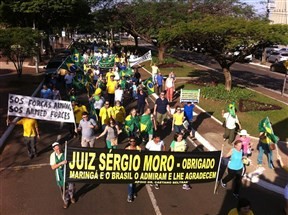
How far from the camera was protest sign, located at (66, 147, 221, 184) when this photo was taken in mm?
7984

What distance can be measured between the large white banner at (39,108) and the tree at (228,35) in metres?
11.0

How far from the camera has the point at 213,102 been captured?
20.2m

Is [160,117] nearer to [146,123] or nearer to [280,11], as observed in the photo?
[146,123]

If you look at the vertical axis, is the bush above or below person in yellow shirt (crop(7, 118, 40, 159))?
below

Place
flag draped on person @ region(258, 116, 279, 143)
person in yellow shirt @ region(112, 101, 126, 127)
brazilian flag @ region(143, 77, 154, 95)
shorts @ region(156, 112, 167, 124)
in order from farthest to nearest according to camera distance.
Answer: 1. brazilian flag @ region(143, 77, 154, 95)
2. shorts @ region(156, 112, 167, 124)
3. person in yellow shirt @ region(112, 101, 126, 127)
4. flag draped on person @ region(258, 116, 279, 143)

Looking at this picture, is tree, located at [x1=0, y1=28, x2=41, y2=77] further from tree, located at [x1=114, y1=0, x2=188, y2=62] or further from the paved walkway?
tree, located at [x1=114, y1=0, x2=188, y2=62]

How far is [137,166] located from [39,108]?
436cm

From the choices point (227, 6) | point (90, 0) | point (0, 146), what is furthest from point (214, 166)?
point (90, 0)

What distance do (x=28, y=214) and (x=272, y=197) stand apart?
19.7 feet

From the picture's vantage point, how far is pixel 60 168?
822 cm

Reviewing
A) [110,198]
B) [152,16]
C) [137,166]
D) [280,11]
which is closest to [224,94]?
[110,198]

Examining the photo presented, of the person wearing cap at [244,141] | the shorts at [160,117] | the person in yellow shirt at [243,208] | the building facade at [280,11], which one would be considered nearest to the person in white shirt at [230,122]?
the person wearing cap at [244,141]

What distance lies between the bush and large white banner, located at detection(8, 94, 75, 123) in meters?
11.1

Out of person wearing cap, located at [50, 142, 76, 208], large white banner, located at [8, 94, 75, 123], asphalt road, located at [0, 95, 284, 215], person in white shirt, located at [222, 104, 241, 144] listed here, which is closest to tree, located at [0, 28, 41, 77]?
large white banner, located at [8, 94, 75, 123]
